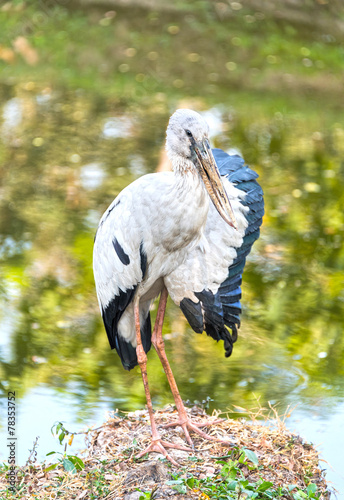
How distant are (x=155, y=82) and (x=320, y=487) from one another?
638 centimetres

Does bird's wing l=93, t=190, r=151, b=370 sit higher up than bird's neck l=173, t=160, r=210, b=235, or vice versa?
bird's neck l=173, t=160, r=210, b=235

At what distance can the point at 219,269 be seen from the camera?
10.6 feet

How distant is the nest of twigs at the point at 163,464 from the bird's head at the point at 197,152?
1.05m

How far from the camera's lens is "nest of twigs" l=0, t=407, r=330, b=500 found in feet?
10.1

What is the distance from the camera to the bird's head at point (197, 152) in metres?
2.95

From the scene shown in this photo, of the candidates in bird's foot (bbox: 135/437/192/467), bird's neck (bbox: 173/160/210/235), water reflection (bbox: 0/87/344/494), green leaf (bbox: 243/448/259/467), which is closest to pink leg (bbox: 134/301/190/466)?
bird's foot (bbox: 135/437/192/467)

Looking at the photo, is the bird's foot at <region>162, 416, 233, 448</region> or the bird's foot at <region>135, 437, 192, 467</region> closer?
the bird's foot at <region>135, 437, 192, 467</region>

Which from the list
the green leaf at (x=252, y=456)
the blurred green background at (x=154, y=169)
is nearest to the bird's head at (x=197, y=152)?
the green leaf at (x=252, y=456)


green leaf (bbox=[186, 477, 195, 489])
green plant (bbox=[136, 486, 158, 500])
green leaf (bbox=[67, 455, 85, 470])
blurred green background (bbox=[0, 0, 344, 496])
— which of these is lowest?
blurred green background (bbox=[0, 0, 344, 496])

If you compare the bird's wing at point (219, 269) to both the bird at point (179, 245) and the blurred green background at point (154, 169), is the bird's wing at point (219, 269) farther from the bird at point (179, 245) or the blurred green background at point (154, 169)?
the blurred green background at point (154, 169)

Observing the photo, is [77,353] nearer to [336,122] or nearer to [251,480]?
[251,480]

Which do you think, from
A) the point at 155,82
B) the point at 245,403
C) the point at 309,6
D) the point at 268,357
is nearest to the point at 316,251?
the point at 268,357

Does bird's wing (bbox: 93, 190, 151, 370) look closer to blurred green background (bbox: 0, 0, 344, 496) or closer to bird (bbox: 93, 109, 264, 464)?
bird (bbox: 93, 109, 264, 464)

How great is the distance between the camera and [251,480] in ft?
10.3
